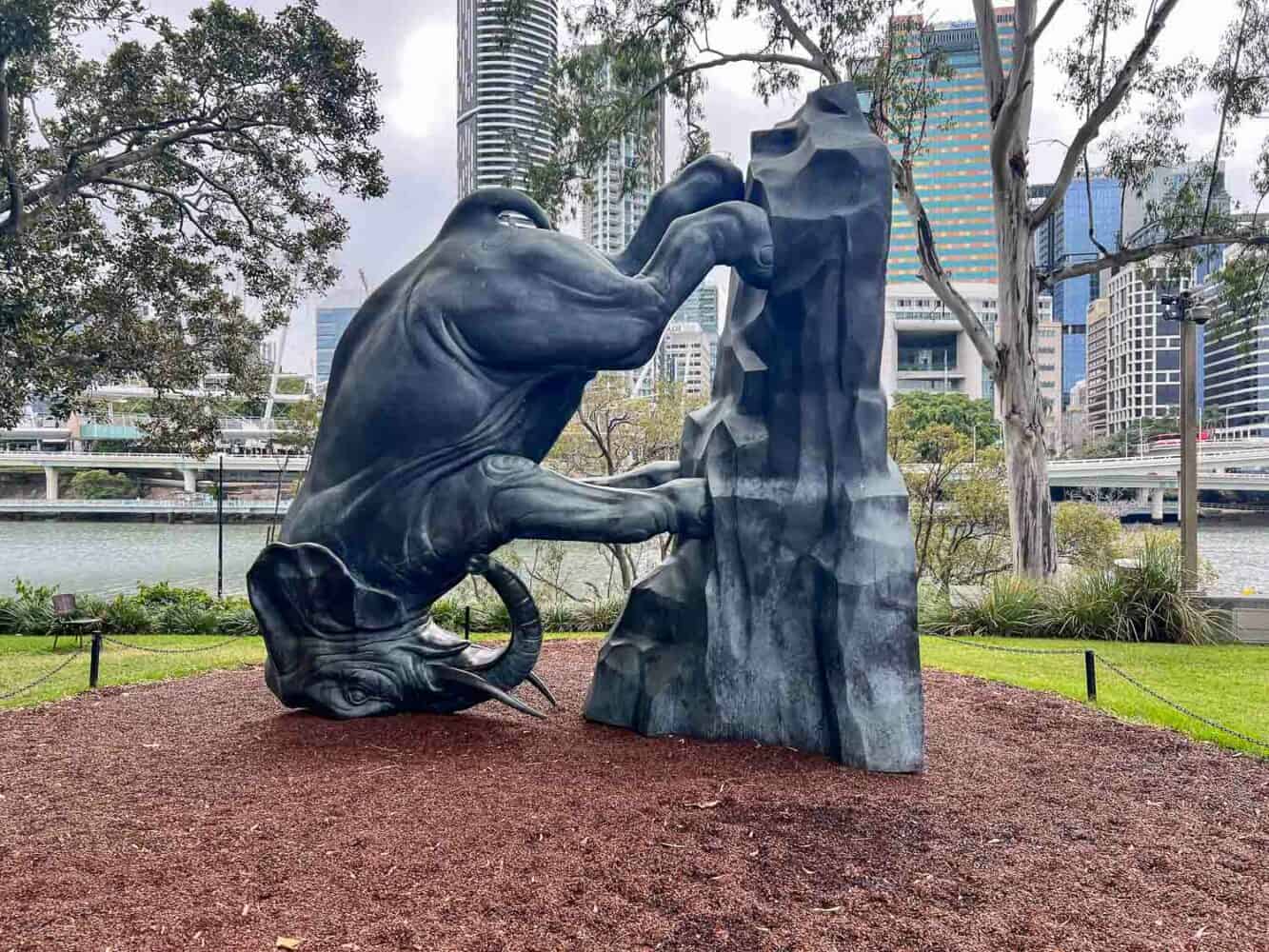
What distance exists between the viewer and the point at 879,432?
15.1 ft

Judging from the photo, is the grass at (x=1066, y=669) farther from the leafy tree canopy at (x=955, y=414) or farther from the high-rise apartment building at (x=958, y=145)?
the leafy tree canopy at (x=955, y=414)

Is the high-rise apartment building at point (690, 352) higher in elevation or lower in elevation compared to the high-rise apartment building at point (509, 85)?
Result: lower

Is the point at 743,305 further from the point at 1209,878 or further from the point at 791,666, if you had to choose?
the point at 1209,878

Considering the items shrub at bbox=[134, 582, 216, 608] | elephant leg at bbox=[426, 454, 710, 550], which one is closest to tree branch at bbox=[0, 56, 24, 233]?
shrub at bbox=[134, 582, 216, 608]

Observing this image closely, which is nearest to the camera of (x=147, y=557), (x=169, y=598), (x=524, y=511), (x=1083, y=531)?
(x=524, y=511)

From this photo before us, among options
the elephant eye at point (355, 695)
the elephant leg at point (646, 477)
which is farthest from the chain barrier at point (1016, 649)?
the elephant eye at point (355, 695)

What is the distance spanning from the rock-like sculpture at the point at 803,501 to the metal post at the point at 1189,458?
26.1ft

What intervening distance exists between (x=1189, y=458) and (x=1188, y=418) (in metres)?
0.52

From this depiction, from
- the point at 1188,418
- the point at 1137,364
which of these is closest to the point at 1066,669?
the point at 1188,418

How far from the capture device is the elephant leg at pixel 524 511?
4.45 meters

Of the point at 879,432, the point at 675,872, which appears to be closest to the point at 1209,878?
the point at 675,872

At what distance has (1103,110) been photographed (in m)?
11.9

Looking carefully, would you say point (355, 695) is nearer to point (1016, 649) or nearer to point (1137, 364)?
point (1016, 649)

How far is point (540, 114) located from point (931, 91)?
6.01 metres
